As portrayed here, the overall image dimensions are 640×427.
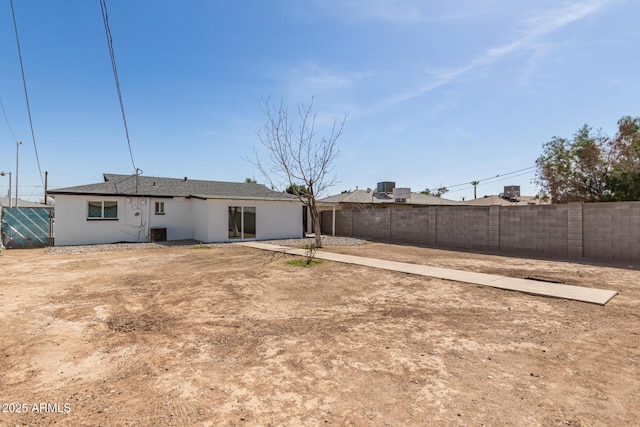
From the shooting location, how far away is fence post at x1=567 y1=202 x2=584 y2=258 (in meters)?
11.3

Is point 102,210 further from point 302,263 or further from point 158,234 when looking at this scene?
point 302,263

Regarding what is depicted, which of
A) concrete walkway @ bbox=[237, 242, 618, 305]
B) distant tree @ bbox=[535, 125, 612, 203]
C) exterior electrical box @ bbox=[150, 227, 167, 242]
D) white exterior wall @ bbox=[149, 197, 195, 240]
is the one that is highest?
distant tree @ bbox=[535, 125, 612, 203]

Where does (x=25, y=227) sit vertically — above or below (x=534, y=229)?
above

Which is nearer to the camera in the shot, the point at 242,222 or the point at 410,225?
the point at 242,222

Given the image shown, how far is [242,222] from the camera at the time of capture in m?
16.7

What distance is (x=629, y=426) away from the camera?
2.26 metres

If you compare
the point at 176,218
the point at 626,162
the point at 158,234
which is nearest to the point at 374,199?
the point at 626,162

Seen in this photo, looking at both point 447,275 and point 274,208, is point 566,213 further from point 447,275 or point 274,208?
point 274,208

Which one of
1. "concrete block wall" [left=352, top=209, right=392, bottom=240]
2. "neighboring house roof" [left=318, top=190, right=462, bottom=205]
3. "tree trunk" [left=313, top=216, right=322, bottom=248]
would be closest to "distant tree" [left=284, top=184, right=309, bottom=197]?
"tree trunk" [left=313, top=216, right=322, bottom=248]

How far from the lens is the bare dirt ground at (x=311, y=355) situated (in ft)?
8.04

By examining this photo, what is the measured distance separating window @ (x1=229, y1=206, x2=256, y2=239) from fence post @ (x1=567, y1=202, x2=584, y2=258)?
47.1 feet

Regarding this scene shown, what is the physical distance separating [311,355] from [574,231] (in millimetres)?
12592

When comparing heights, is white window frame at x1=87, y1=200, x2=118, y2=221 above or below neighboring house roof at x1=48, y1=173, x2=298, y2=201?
below

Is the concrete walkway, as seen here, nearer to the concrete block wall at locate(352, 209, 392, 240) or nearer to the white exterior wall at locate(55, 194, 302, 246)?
the white exterior wall at locate(55, 194, 302, 246)
